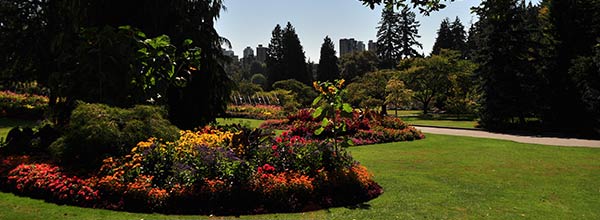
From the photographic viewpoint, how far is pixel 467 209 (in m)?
6.55

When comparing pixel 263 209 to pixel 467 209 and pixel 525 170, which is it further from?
pixel 525 170

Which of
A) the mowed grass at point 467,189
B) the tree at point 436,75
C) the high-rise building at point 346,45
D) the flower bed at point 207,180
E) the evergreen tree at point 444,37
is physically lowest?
the mowed grass at point 467,189

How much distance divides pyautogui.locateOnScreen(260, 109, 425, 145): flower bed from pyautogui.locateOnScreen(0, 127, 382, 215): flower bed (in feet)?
27.3

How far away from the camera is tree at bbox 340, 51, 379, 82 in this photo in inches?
2484

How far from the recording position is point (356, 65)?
2495 inches

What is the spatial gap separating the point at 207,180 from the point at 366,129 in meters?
12.8

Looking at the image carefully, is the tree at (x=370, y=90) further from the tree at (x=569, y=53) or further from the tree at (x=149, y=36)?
the tree at (x=149, y=36)

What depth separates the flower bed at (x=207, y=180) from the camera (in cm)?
638

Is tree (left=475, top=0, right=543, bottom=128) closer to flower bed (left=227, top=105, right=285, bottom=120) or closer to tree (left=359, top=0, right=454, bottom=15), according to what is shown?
flower bed (left=227, top=105, right=285, bottom=120)

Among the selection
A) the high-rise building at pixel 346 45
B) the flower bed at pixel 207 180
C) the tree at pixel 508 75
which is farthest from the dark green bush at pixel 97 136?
the high-rise building at pixel 346 45

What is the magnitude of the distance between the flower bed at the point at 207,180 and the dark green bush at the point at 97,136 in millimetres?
284

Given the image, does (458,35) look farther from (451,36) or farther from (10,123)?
(10,123)

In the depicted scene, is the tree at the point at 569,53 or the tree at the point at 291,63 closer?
the tree at the point at 569,53

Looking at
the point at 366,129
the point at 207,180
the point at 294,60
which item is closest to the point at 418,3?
the point at 207,180
